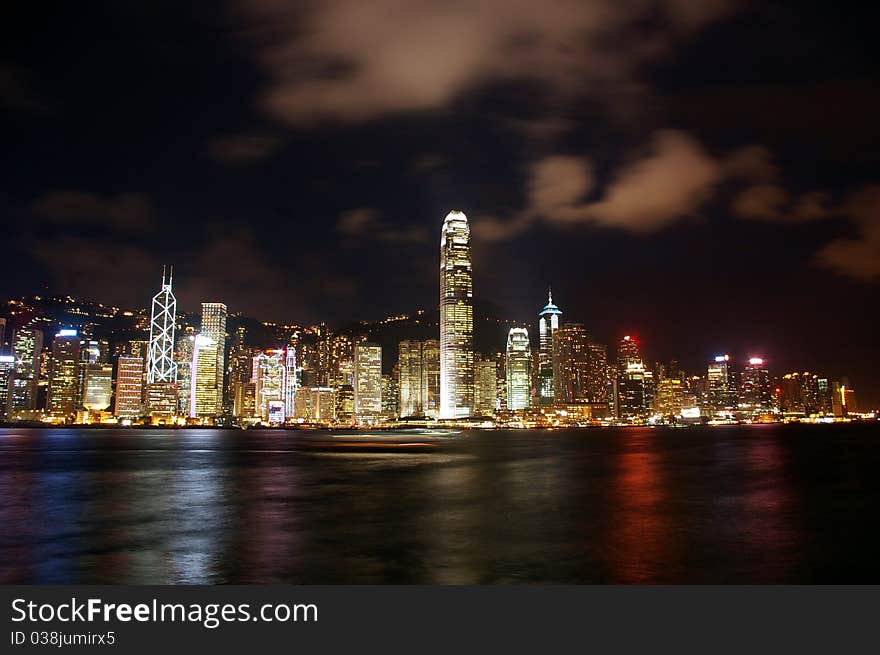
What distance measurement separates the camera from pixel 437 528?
26.0 metres

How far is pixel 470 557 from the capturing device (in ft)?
66.8

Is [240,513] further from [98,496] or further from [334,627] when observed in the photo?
[334,627]

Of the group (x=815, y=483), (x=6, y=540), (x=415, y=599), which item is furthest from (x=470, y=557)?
(x=815, y=483)

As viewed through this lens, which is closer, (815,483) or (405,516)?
(405,516)

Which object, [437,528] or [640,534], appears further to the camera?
[437,528]

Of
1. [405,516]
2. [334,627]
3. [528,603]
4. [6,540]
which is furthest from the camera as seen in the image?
[405,516]

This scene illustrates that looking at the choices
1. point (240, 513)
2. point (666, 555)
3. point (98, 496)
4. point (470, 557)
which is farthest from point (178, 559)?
point (98, 496)

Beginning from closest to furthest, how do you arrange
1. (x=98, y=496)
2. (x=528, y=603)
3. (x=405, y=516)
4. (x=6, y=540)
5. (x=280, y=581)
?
(x=528, y=603), (x=280, y=581), (x=6, y=540), (x=405, y=516), (x=98, y=496)

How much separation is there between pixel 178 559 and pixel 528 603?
1068cm

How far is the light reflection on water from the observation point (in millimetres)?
18844

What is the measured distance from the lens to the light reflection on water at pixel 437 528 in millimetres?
18844

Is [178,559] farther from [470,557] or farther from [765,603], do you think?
[765,603]

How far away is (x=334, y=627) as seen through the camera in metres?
13.2

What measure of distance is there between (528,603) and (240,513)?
18569mm
